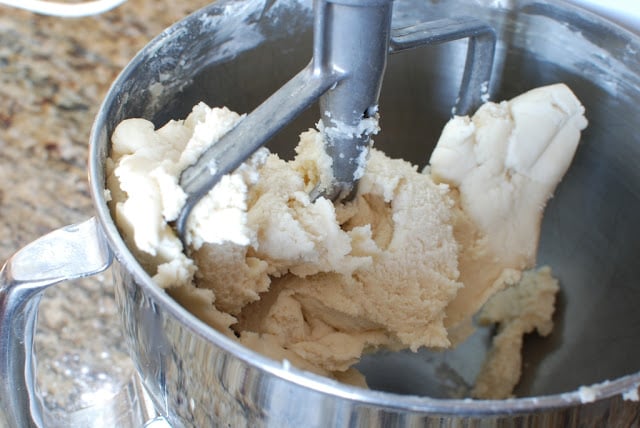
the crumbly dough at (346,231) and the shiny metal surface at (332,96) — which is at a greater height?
the shiny metal surface at (332,96)

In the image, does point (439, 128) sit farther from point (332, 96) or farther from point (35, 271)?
point (35, 271)

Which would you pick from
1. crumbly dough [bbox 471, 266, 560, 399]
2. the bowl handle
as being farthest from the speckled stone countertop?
crumbly dough [bbox 471, 266, 560, 399]

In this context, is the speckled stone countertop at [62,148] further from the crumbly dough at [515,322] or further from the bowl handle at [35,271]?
the crumbly dough at [515,322]

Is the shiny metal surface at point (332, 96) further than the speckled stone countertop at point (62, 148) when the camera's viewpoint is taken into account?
No

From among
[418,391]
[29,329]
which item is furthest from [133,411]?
[418,391]

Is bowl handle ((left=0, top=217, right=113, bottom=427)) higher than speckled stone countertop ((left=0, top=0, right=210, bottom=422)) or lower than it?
higher

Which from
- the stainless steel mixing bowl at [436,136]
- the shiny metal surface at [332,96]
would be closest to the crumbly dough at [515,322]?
the stainless steel mixing bowl at [436,136]

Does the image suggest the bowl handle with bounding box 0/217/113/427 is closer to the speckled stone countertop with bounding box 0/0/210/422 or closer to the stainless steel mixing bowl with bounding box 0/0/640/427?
the stainless steel mixing bowl with bounding box 0/0/640/427
